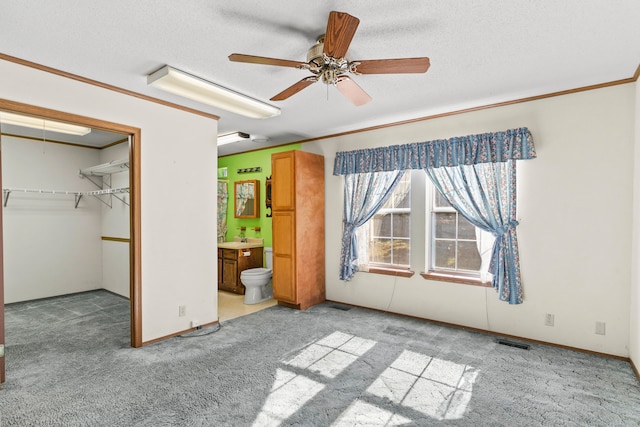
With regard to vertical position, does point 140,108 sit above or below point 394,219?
above

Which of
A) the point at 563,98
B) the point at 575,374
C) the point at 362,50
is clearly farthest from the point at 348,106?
the point at 575,374

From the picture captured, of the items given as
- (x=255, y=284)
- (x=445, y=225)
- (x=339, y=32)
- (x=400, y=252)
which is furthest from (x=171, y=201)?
(x=445, y=225)

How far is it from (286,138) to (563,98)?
136 inches

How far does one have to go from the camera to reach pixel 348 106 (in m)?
3.63

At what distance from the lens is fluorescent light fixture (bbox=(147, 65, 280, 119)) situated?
2.72m

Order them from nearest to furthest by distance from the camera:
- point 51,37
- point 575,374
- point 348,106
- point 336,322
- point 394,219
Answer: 1. point 51,37
2. point 575,374
3. point 348,106
4. point 336,322
5. point 394,219

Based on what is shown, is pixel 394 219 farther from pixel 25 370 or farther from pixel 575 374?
pixel 25 370

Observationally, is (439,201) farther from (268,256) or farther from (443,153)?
(268,256)

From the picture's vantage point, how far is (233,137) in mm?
4840

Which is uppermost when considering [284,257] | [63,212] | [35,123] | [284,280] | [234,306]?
[35,123]

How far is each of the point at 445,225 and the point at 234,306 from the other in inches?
120

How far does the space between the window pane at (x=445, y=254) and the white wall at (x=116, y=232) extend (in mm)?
4471

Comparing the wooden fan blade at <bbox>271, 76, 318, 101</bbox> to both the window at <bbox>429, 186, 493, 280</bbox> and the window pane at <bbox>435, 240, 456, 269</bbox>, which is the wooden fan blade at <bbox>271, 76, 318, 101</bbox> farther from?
the window pane at <bbox>435, 240, 456, 269</bbox>

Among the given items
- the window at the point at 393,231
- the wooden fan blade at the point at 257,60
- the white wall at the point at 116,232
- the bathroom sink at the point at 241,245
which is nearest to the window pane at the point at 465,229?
the window at the point at 393,231
